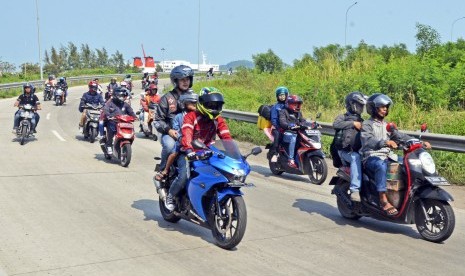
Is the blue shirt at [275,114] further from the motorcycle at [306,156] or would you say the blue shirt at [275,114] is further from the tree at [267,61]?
the tree at [267,61]

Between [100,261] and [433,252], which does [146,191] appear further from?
[433,252]

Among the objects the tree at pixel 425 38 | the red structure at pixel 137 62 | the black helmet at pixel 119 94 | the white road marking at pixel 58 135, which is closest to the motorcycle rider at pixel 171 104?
the black helmet at pixel 119 94

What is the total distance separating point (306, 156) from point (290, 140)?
535 millimetres

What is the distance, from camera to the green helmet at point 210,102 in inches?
290

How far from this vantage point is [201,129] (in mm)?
7727

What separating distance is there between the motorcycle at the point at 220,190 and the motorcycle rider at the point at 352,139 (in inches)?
72.0

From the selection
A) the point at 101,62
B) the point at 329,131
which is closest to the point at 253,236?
the point at 329,131

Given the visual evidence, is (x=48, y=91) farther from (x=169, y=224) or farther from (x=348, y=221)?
(x=348, y=221)

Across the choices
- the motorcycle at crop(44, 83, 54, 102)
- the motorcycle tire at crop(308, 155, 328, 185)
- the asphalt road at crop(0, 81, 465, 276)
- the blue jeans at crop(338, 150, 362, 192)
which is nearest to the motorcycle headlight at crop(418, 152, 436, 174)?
the asphalt road at crop(0, 81, 465, 276)

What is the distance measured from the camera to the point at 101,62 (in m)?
87.2

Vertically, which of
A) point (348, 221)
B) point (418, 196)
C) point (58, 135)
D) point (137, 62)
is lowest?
point (58, 135)

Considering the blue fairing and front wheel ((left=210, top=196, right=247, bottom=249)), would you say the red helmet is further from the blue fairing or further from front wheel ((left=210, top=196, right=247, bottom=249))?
front wheel ((left=210, top=196, right=247, bottom=249))

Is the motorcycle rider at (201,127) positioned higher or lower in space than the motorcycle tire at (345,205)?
higher

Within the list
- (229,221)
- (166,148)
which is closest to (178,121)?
(166,148)
